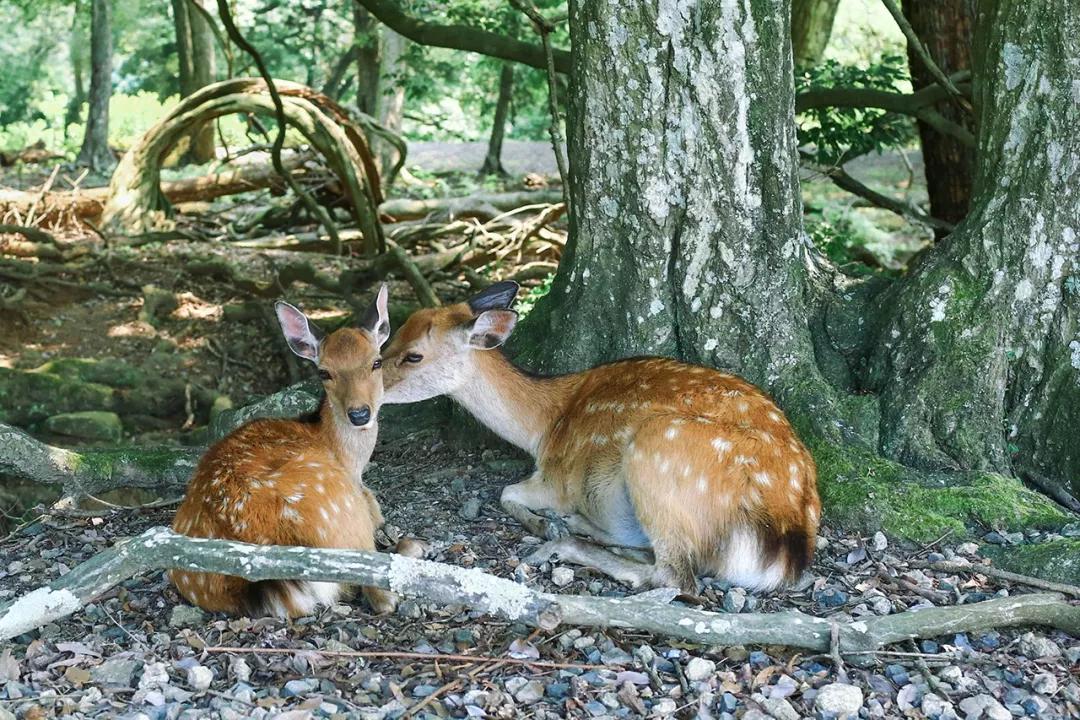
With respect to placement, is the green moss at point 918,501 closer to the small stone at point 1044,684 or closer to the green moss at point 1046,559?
the green moss at point 1046,559

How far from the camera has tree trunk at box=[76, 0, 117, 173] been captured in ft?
56.3

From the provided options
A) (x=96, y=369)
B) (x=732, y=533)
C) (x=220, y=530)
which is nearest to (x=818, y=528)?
(x=732, y=533)

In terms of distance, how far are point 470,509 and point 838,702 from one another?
2.25 meters

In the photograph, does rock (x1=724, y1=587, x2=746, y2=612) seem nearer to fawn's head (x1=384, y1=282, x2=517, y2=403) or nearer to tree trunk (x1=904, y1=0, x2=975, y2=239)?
fawn's head (x1=384, y1=282, x2=517, y2=403)

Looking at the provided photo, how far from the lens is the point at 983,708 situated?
3.80 m

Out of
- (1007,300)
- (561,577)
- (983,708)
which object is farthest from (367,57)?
(983,708)

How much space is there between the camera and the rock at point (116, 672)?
12.9 feet

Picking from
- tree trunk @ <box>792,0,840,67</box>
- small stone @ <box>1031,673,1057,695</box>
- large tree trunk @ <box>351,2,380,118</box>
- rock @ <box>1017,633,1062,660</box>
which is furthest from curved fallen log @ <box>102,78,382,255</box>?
small stone @ <box>1031,673,1057,695</box>

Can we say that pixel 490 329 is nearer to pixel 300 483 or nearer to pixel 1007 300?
pixel 300 483

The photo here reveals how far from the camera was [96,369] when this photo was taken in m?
8.20

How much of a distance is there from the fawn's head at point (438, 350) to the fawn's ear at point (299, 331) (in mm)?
408

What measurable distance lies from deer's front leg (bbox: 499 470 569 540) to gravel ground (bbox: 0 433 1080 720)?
1.96ft

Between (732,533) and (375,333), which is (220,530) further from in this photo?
(732,533)

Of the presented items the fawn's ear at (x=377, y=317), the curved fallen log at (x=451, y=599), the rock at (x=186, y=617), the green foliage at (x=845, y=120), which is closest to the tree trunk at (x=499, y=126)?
the green foliage at (x=845, y=120)
